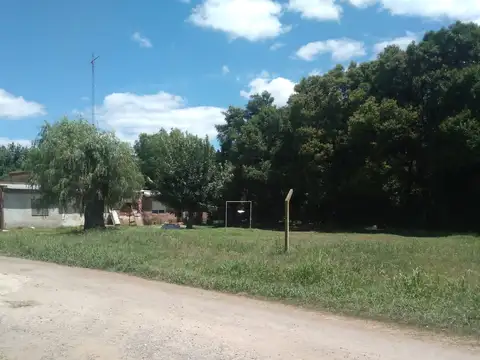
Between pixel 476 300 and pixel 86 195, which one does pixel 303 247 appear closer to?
pixel 476 300

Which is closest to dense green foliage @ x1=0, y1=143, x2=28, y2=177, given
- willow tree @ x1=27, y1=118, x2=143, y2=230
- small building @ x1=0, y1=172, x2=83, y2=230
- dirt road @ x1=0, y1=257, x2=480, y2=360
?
small building @ x1=0, y1=172, x2=83, y2=230

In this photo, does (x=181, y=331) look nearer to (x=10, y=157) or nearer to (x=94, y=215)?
(x=94, y=215)

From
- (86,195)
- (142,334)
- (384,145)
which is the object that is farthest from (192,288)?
(384,145)

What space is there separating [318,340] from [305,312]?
6.26 ft

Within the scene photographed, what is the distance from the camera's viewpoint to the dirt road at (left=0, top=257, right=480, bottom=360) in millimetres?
6465

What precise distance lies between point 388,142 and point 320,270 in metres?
21.4

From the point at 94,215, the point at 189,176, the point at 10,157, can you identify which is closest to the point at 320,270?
the point at 94,215

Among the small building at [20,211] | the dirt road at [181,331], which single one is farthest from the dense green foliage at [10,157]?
the dirt road at [181,331]

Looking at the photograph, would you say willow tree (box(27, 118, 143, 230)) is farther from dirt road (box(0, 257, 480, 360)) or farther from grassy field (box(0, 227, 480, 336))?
dirt road (box(0, 257, 480, 360))

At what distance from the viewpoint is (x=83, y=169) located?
24.4m

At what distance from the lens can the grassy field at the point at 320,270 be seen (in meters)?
8.92

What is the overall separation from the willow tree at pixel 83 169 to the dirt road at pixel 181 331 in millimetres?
13981

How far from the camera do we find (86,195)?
25.3 meters

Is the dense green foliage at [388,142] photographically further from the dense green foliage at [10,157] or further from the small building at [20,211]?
the dense green foliage at [10,157]
